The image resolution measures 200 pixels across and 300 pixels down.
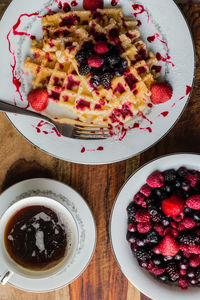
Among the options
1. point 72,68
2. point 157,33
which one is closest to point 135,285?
point 72,68

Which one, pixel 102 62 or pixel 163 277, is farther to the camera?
pixel 163 277

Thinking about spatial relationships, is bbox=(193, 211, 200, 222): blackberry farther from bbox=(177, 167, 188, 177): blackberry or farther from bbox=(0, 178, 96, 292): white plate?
bbox=(0, 178, 96, 292): white plate

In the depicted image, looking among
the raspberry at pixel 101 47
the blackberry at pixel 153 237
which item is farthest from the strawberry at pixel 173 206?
the raspberry at pixel 101 47

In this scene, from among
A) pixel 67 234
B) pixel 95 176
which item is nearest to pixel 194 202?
pixel 95 176

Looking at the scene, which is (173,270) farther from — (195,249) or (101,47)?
(101,47)

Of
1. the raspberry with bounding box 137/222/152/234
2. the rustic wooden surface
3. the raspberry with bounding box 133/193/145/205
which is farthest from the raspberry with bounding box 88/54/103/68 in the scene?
the raspberry with bounding box 137/222/152/234

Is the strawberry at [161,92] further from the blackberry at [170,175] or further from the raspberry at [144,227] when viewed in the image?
the raspberry at [144,227]

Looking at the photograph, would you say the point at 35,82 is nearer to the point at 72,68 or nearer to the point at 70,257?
the point at 72,68
